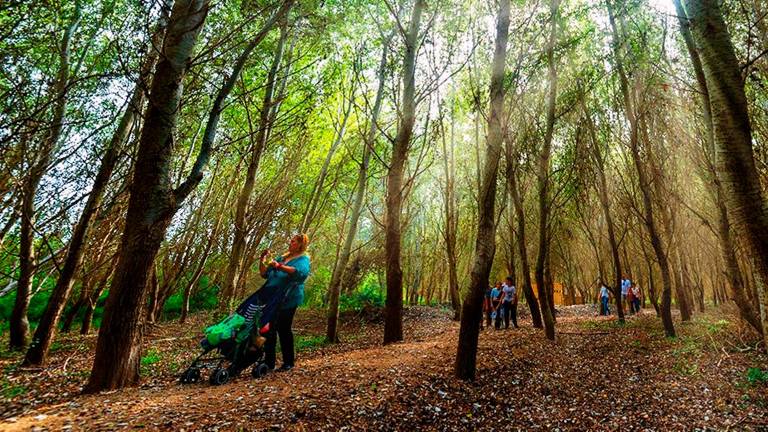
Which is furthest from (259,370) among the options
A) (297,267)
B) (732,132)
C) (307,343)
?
(732,132)

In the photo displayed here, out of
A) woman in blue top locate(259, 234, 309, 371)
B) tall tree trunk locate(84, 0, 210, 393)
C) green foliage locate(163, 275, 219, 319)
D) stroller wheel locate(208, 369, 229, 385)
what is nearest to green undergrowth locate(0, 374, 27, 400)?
tall tree trunk locate(84, 0, 210, 393)

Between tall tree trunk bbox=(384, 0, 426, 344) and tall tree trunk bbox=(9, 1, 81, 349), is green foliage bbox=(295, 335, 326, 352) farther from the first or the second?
A: tall tree trunk bbox=(9, 1, 81, 349)

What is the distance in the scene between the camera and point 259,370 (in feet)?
20.1

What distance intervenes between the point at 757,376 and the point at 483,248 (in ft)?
17.5

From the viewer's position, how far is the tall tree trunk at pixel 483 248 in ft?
21.2

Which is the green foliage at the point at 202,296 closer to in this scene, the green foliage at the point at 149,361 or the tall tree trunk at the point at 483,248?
the green foliage at the point at 149,361

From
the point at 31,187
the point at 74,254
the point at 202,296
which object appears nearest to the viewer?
the point at 74,254

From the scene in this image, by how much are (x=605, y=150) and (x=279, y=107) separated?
40.0ft

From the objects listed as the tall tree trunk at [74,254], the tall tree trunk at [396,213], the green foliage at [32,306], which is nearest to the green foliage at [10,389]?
the tall tree trunk at [74,254]

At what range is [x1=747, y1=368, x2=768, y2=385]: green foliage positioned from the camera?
6.62 metres

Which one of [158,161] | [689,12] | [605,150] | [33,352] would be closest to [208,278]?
[33,352]

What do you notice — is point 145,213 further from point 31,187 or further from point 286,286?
point 31,187

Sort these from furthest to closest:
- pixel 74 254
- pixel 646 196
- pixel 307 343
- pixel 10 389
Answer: pixel 646 196 < pixel 307 343 < pixel 74 254 < pixel 10 389

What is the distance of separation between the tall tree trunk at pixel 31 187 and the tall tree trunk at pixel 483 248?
786 centimetres
